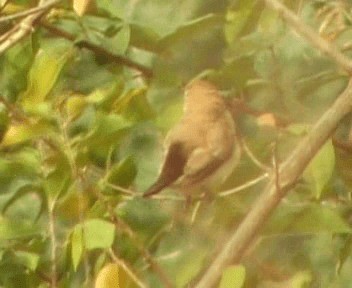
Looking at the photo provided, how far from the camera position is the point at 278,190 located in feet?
2.36

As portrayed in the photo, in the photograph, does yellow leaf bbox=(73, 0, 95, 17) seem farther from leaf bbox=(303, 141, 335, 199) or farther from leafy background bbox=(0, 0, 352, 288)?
leaf bbox=(303, 141, 335, 199)

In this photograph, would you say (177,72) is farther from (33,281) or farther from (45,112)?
(33,281)

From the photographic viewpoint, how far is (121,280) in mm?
772

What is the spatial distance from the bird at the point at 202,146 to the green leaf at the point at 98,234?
0.06 m

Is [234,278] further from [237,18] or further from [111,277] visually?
[237,18]

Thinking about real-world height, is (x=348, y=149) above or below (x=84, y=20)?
below

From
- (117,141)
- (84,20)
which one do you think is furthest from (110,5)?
(117,141)

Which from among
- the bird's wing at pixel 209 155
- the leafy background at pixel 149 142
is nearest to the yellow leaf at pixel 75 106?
the leafy background at pixel 149 142

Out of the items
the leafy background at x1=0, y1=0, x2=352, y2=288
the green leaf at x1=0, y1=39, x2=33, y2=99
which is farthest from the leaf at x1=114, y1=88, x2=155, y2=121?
the green leaf at x1=0, y1=39, x2=33, y2=99

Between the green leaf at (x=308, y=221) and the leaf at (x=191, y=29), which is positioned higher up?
the leaf at (x=191, y=29)

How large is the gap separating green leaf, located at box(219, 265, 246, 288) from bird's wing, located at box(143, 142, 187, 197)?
94mm

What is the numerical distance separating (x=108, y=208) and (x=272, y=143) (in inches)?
6.2

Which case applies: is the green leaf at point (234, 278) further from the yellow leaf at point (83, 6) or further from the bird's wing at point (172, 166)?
the yellow leaf at point (83, 6)

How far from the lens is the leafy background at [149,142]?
74cm
